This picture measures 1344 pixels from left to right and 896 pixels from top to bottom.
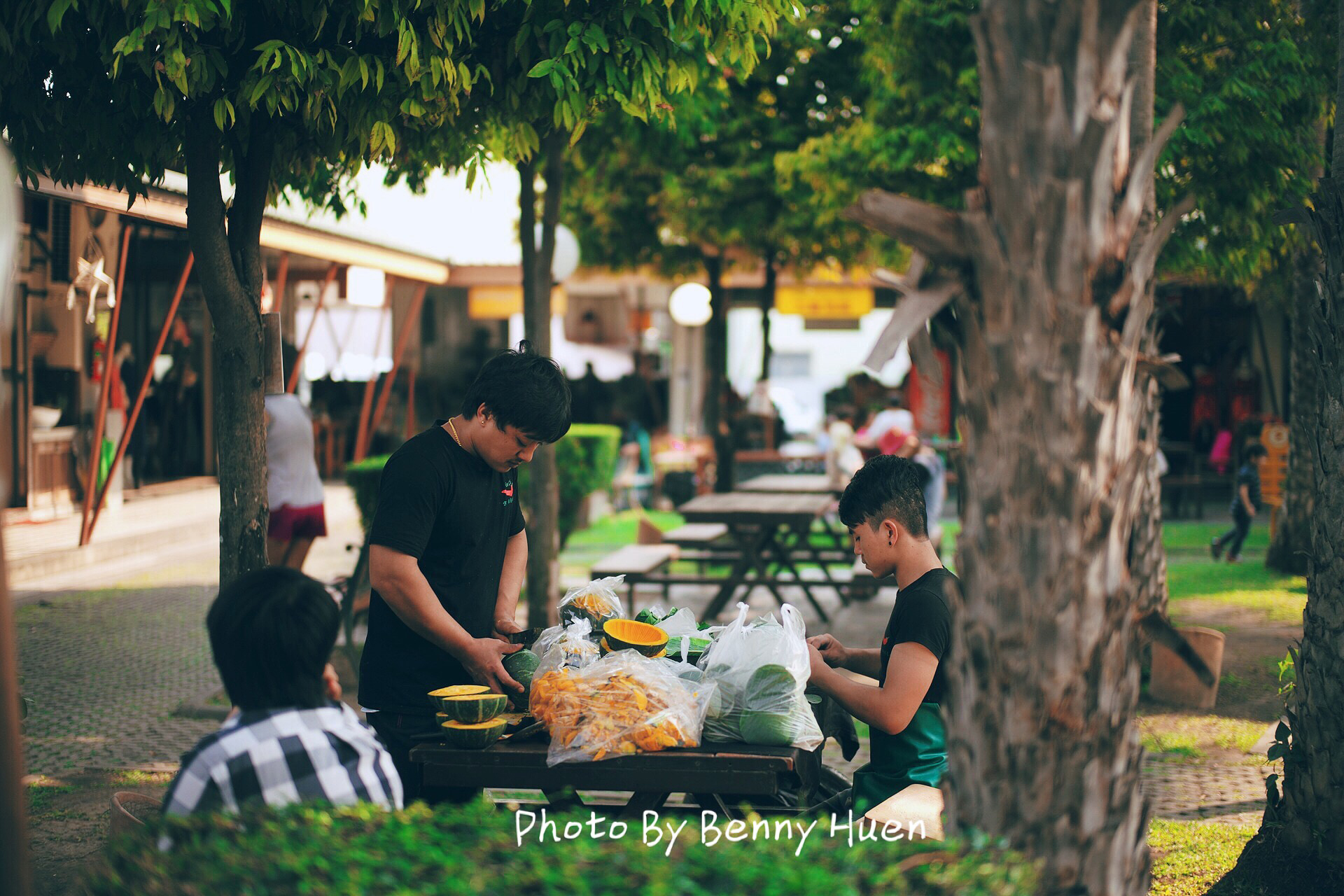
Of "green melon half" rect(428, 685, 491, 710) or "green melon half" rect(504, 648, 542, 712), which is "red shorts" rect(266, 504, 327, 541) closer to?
"green melon half" rect(504, 648, 542, 712)

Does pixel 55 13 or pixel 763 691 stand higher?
pixel 55 13

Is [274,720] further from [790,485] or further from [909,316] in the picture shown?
[790,485]

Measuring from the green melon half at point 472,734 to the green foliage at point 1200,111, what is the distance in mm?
6487

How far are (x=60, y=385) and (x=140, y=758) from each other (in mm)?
8707

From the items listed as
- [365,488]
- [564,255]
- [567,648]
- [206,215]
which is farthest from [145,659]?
[567,648]

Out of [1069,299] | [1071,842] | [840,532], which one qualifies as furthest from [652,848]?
[840,532]

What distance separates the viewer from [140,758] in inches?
241

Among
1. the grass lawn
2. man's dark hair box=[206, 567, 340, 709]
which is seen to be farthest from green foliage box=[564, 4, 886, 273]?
man's dark hair box=[206, 567, 340, 709]

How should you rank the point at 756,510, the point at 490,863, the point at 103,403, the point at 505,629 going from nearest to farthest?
the point at 490,863, the point at 505,629, the point at 756,510, the point at 103,403

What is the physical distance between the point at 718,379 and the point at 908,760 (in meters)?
14.1

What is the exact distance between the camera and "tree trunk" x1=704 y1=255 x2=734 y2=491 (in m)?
15.4

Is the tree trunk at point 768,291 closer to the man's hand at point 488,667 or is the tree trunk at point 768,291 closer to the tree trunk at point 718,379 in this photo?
the tree trunk at point 718,379

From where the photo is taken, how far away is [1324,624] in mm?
4148

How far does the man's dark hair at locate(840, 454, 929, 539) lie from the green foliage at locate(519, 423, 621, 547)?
393 inches
